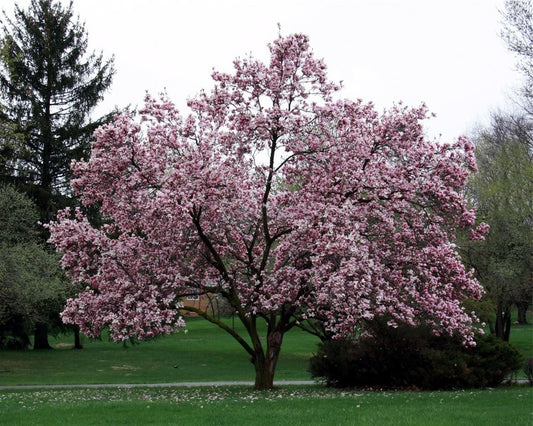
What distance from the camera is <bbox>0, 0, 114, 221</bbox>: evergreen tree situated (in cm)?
3428

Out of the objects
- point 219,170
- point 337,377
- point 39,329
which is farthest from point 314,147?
point 39,329

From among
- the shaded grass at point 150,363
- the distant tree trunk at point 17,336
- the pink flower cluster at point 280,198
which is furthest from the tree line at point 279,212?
the distant tree trunk at point 17,336

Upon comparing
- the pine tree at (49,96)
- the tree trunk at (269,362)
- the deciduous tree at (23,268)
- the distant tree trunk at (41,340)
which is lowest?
the distant tree trunk at (41,340)

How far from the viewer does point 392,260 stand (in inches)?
640

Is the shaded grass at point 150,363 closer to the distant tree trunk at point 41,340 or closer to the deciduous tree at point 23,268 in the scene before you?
the distant tree trunk at point 41,340

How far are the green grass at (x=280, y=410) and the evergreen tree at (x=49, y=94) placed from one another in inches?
811

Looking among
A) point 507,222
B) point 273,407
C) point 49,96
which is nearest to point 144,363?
point 49,96

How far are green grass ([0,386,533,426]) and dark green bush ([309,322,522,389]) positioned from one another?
175cm

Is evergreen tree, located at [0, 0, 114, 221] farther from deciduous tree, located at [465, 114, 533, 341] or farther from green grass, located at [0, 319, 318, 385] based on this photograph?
deciduous tree, located at [465, 114, 533, 341]

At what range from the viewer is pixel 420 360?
1764cm

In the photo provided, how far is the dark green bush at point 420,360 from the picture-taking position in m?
17.5

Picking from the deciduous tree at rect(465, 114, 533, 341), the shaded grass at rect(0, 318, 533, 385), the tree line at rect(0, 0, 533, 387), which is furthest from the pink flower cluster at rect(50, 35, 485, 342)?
the deciduous tree at rect(465, 114, 533, 341)

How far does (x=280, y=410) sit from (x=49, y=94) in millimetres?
28599

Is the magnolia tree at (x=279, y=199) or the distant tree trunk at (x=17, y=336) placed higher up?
the magnolia tree at (x=279, y=199)
